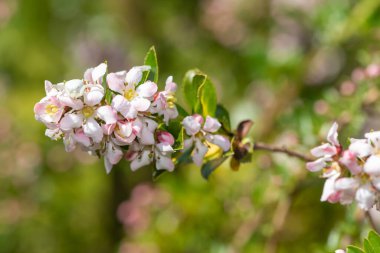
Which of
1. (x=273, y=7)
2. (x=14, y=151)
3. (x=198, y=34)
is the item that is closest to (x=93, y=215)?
(x=14, y=151)

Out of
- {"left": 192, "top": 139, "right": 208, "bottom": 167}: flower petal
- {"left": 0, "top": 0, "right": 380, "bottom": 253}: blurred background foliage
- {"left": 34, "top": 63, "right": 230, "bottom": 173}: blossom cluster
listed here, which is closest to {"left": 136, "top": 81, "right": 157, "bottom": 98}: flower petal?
{"left": 34, "top": 63, "right": 230, "bottom": 173}: blossom cluster

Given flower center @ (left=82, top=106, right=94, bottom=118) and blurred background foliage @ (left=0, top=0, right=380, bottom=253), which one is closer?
flower center @ (left=82, top=106, right=94, bottom=118)

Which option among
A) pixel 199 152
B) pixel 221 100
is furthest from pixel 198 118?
pixel 221 100

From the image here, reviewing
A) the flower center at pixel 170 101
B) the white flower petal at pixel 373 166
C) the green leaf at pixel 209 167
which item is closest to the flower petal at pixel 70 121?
the flower center at pixel 170 101

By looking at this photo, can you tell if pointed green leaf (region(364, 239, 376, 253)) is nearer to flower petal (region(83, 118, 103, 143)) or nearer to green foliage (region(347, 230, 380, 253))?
green foliage (region(347, 230, 380, 253))

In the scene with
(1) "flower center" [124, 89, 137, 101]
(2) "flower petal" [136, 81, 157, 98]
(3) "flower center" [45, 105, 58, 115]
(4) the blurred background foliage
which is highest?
(2) "flower petal" [136, 81, 157, 98]

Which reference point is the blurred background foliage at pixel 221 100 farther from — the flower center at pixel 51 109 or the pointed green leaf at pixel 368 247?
the flower center at pixel 51 109

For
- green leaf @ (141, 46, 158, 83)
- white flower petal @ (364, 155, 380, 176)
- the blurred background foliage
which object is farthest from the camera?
the blurred background foliage
